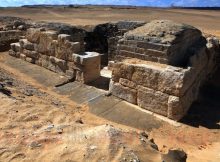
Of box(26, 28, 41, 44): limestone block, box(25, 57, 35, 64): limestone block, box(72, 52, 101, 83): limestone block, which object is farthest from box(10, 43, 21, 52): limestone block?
box(72, 52, 101, 83): limestone block

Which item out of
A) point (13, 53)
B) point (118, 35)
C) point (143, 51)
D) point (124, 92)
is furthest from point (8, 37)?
point (143, 51)

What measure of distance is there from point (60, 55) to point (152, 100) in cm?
429

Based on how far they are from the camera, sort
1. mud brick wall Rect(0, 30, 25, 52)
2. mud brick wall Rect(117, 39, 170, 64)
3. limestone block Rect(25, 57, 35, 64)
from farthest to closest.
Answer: mud brick wall Rect(0, 30, 25, 52) → limestone block Rect(25, 57, 35, 64) → mud brick wall Rect(117, 39, 170, 64)

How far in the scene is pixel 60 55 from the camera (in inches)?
452

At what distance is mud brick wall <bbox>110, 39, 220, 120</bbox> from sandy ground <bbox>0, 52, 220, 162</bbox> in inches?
24.4

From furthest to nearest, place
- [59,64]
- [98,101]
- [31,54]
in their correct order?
[31,54] < [59,64] < [98,101]

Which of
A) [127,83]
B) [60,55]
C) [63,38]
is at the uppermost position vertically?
[63,38]

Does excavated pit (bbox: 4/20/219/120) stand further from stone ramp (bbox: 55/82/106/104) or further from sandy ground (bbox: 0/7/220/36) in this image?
sandy ground (bbox: 0/7/220/36)

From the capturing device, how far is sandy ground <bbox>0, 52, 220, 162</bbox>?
5.07 meters

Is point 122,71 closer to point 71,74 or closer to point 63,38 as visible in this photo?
point 71,74

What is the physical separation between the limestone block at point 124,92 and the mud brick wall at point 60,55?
1.43 m

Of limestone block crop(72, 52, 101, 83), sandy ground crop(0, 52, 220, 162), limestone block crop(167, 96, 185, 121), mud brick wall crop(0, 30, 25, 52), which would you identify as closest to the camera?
sandy ground crop(0, 52, 220, 162)

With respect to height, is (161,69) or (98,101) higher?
(161,69)

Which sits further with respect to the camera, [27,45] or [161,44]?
[27,45]
